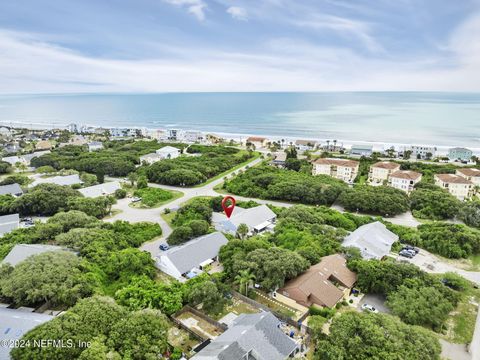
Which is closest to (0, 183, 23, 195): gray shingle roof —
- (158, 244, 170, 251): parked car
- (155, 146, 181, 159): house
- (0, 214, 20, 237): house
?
(0, 214, 20, 237): house

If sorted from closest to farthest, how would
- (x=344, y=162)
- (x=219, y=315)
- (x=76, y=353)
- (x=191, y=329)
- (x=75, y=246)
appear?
1. (x=76, y=353)
2. (x=191, y=329)
3. (x=219, y=315)
4. (x=75, y=246)
5. (x=344, y=162)

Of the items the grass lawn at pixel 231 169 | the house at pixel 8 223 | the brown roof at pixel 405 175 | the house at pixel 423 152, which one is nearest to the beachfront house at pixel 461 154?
the house at pixel 423 152

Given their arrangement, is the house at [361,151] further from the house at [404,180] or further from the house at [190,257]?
the house at [190,257]

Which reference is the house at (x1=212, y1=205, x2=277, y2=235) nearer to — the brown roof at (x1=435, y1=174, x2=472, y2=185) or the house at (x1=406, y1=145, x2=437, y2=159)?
the brown roof at (x1=435, y1=174, x2=472, y2=185)

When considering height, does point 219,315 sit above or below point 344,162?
below

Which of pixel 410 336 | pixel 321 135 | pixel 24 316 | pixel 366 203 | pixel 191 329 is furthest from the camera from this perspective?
pixel 321 135

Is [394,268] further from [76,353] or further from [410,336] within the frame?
[76,353]

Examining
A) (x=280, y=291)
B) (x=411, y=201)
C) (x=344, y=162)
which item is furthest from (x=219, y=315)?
(x=344, y=162)
